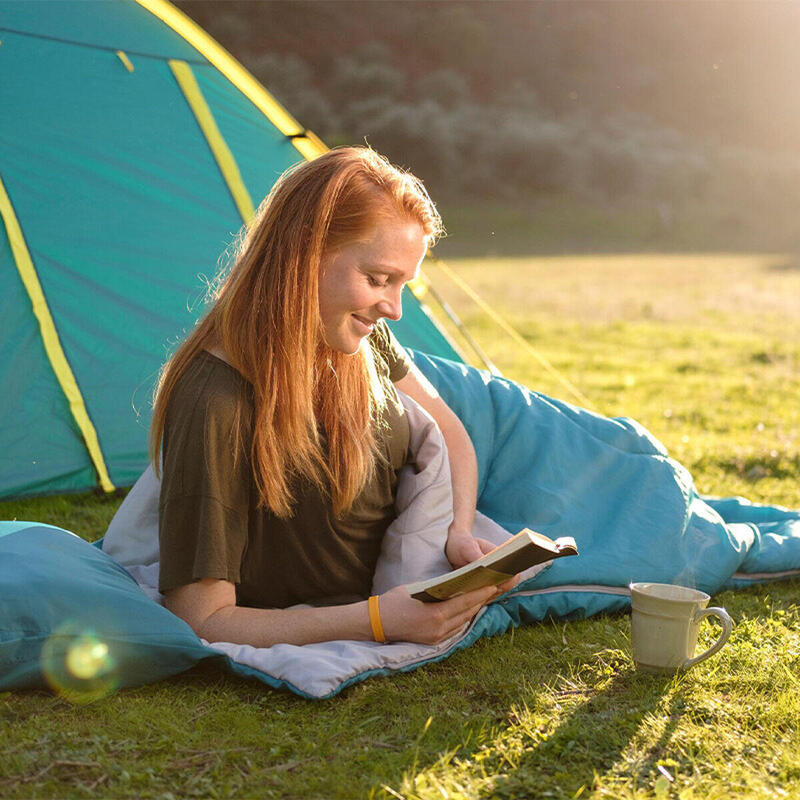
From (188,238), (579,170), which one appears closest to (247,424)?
(188,238)

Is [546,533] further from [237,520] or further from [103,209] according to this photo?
[103,209]

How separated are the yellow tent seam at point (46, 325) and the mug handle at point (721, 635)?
221 centimetres

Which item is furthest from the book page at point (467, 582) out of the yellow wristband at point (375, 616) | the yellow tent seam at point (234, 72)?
the yellow tent seam at point (234, 72)

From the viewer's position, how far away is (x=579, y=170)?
2592 centimetres

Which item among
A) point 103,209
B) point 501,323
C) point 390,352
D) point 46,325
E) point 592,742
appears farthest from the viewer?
point 501,323

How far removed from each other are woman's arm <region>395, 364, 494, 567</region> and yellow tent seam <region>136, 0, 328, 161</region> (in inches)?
54.9

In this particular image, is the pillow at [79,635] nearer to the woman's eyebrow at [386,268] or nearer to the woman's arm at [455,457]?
the woman's arm at [455,457]

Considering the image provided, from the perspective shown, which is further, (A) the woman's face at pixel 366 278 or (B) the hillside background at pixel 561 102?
(B) the hillside background at pixel 561 102

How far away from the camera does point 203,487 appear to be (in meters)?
2.04

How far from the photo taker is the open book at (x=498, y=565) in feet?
6.35

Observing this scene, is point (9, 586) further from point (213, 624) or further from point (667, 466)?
point (667, 466)

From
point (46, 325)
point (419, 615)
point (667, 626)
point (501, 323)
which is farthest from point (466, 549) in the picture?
point (501, 323)

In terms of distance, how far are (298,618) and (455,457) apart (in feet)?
2.16

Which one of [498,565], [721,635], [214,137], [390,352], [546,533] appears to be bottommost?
[546,533]
